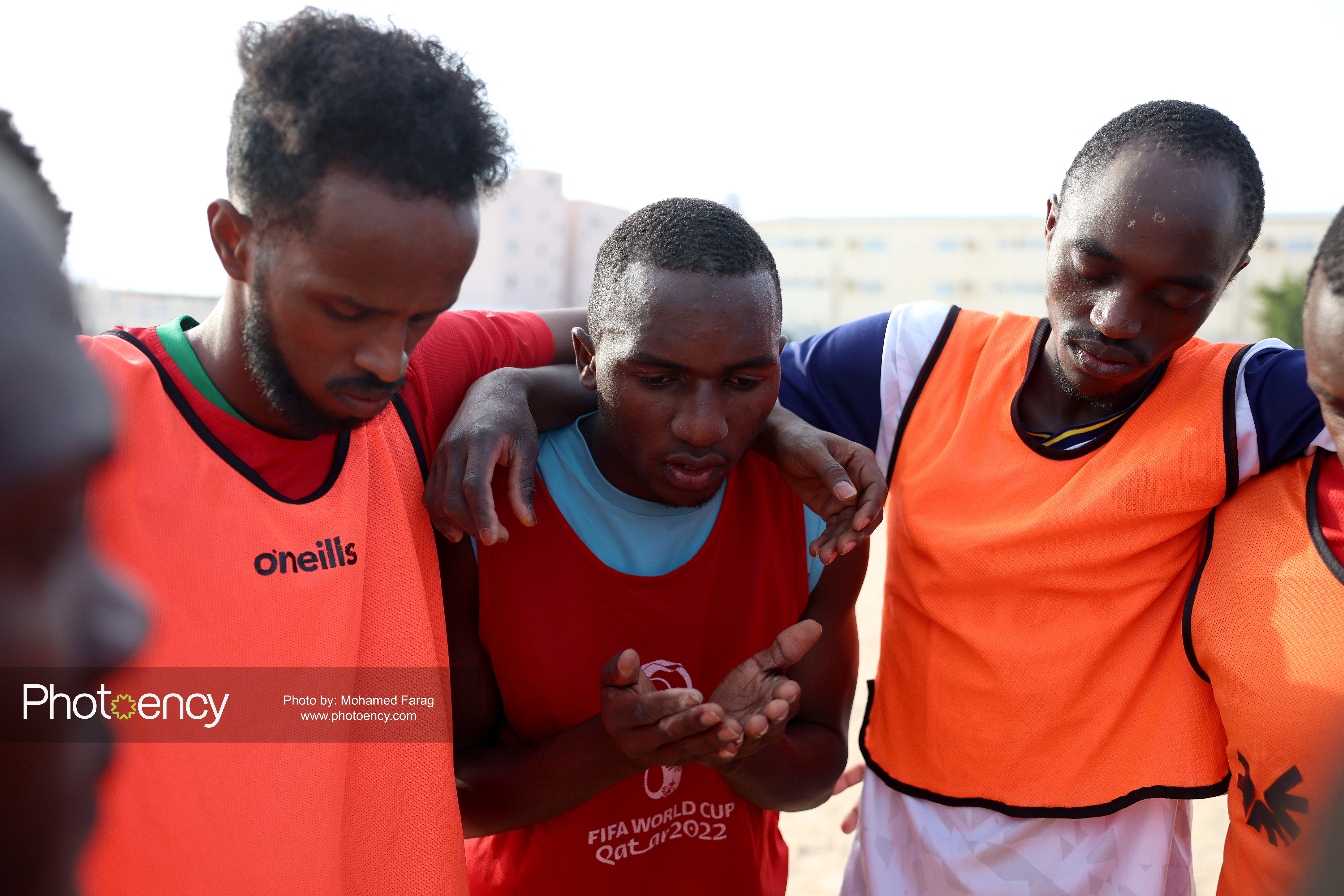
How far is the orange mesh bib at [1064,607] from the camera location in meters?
1.83

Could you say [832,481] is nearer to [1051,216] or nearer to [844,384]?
[844,384]

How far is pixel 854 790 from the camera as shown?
514 centimetres

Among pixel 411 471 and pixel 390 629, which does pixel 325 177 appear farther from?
pixel 390 629

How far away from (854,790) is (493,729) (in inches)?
149

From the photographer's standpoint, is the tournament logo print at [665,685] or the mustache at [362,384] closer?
the mustache at [362,384]

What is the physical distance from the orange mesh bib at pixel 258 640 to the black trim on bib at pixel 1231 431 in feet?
5.32

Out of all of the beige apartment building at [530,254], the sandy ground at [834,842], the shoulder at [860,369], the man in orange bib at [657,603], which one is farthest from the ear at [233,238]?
the beige apartment building at [530,254]

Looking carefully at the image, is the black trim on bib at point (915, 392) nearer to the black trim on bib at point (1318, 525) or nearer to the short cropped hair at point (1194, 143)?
the short cropped hair at point (1194, 143)

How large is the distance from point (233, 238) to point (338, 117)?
28 centimetres

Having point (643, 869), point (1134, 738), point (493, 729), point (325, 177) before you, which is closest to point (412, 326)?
point (325, 177)

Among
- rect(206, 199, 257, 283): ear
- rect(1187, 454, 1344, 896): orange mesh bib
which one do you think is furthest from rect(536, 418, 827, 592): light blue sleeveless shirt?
rect(1187, 454, 1344, 896): orange mesh bib

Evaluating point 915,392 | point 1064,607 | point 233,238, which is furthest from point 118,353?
point 1064,607

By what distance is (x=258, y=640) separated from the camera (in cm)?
140

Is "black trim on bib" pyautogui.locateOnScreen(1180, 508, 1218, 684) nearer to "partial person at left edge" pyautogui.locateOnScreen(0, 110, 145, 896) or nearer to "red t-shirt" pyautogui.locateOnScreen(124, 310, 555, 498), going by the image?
"red t-shirt" pyautogui.locateOnScreen(124, 310, 555, 498)
